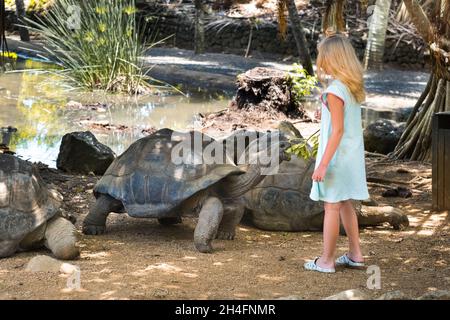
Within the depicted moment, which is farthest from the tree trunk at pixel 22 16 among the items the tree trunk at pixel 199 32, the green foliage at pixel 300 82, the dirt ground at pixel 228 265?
the dirt ground at pixel 228 265

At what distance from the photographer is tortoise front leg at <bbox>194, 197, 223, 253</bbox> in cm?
644

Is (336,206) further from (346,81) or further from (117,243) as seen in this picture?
(117,243)

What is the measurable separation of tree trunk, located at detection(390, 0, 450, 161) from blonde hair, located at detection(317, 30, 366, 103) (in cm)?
348

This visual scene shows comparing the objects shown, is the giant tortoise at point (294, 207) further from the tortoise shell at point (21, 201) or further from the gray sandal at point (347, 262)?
the tortoise shell at point (21, 201)

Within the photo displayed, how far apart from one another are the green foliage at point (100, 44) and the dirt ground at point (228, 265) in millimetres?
9509

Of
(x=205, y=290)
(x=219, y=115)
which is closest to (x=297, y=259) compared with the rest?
(x=205, y=290)

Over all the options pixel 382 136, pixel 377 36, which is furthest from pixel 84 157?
pixel 377 36

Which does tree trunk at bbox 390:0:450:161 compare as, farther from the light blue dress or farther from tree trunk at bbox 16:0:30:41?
tree trunk at bbox 16:0:30:41

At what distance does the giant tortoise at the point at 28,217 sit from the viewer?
6.14m

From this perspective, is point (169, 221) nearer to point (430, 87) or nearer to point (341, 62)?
point (341, 62)

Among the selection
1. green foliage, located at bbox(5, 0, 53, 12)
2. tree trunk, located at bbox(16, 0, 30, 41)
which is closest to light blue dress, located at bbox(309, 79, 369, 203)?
tree trunk, located at bbox(16, 0, 30, 41)

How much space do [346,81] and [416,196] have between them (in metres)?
3.52

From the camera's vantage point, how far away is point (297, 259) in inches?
247

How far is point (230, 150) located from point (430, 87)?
3809 mm
